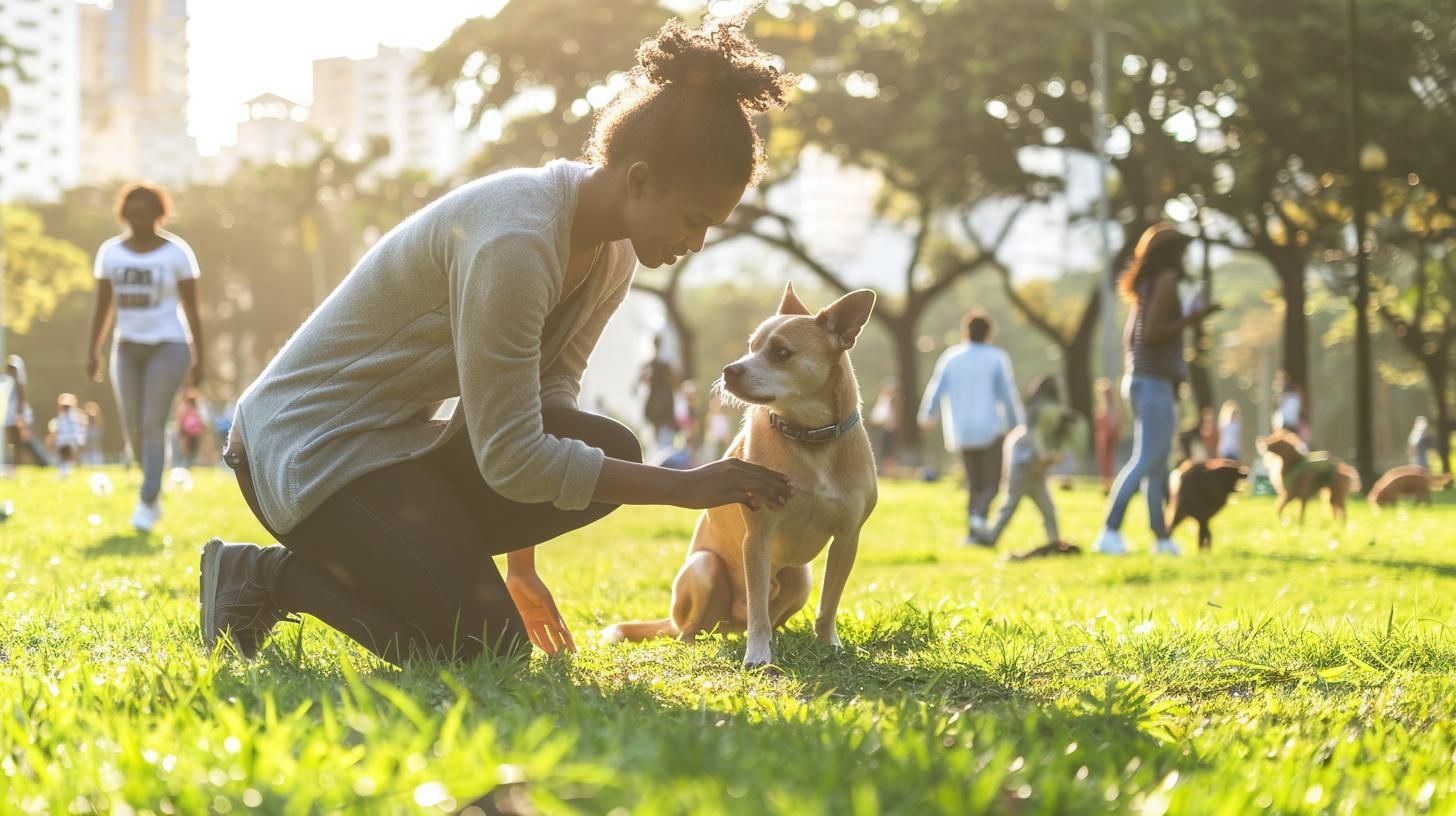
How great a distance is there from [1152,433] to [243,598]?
710 cm

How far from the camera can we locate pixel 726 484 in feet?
12.7

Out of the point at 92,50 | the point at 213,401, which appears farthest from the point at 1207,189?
the point at 92,50

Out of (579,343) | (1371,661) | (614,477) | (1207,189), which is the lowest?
(1371,661)

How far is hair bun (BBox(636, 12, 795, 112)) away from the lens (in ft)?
13.0

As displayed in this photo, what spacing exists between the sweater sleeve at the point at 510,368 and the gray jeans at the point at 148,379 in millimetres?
6362

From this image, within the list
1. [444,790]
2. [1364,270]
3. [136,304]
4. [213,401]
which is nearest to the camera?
[444,790]

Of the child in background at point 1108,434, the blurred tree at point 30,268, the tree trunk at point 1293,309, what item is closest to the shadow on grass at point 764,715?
the child in background at point 1108,434

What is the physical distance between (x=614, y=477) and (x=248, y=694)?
1.09 meters

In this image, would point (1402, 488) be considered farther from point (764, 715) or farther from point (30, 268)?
point (30, 268)

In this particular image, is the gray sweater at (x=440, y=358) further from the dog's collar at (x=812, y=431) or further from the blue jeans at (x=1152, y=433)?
the blue jeans at (x=1152, y=433)

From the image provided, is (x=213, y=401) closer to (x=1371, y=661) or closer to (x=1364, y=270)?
(x=1364, y=270)

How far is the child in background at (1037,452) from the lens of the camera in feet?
37.9

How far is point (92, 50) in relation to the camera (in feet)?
546

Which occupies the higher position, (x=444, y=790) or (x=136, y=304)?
(x=136, y=304)
